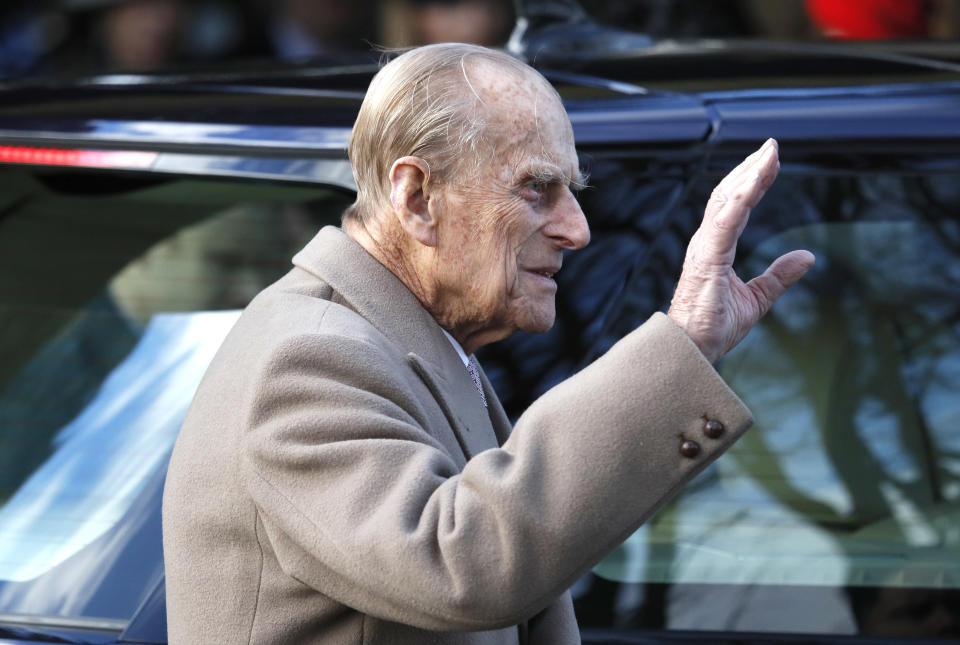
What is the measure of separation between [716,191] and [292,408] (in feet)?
1.66

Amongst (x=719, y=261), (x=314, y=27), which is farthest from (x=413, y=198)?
(x=314, y=27)

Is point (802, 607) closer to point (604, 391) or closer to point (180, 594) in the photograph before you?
point (604, 391)

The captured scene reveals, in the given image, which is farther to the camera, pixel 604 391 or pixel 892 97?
pixel 892 97

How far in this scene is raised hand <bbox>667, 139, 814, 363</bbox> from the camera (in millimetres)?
1504

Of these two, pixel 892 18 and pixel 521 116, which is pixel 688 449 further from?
pixel 892 18

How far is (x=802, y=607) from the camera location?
6.61 ft

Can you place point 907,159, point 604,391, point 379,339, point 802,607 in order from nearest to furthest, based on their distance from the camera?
point 604,391
point 379,339
point 802,607
point 907,159

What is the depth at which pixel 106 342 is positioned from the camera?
8.39 ft

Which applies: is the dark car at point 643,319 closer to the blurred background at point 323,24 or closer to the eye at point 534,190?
the eye at point 534,190

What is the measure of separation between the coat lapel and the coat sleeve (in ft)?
0.52

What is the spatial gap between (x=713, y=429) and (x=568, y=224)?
0.39m

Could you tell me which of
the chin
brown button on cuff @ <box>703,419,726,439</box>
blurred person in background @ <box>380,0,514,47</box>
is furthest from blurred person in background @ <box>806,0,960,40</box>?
brown button on cuff @ <box>703,419,726,439</box>

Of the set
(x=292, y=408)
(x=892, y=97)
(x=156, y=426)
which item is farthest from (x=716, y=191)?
(x=156, y=426)

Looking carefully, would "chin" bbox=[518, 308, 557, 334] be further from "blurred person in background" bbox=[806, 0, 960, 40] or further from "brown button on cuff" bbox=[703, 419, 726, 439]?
"blurred person in background" bbox=[806, 0, 960, 40]
